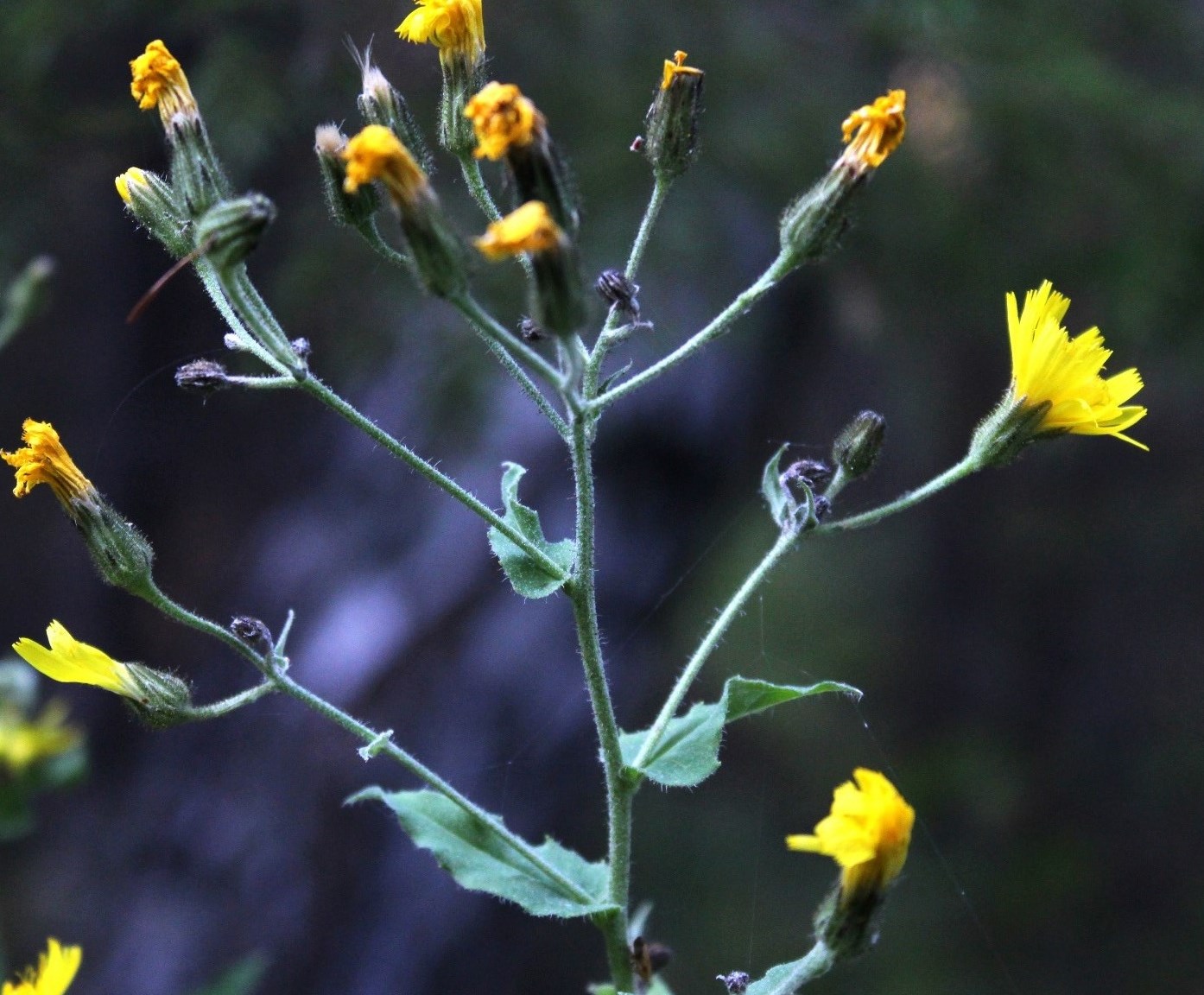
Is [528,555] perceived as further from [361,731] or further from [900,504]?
[900,504]

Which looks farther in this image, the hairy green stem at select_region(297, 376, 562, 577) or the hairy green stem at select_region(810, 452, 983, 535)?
the hairy green stem at select_region(810, 452, 983, 535)

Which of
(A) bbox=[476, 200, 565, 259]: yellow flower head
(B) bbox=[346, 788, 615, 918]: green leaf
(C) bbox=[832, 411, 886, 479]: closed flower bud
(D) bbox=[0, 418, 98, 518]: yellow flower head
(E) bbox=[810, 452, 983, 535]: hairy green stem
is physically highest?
(A) bbox=[476, 200, 565, 259]: yellow flower head

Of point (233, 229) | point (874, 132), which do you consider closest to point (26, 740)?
point (233, 229)

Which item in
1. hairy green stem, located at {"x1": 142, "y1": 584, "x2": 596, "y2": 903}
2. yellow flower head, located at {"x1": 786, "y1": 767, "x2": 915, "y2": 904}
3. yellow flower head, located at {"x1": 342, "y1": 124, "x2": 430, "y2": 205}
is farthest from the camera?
hairy green stem, located at {"x1": 142, "y1": 584, "x2": 596, "y2": 903}

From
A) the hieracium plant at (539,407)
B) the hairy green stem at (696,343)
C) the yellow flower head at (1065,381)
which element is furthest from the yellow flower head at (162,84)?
the yellow flower head at (1065,381)

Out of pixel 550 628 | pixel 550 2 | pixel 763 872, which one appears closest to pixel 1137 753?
pixel 763 872

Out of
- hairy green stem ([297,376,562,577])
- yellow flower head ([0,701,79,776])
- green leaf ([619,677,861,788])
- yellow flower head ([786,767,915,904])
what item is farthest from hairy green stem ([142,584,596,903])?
yellow flower head ([0,701,79,776])

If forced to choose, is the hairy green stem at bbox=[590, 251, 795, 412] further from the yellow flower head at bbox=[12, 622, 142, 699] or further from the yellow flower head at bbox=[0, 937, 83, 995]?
the yellow flower head at bbox=[0, 937, 83, 995]
